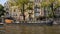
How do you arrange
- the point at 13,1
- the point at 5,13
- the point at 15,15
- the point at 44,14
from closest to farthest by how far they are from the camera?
the point at 13,1, the point at 44,14, the point at 15,15, the point at 5,13

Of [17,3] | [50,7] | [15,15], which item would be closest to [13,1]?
[17,3]

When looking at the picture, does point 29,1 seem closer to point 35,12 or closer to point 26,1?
point 26,1

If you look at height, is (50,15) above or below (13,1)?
below

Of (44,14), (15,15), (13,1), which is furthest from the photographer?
(15,15)

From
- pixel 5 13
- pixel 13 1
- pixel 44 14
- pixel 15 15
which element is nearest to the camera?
pixel 13 1

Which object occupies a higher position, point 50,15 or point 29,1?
point 29,1

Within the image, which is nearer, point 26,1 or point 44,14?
point 26,1

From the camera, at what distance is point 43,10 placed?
83938 millimetres

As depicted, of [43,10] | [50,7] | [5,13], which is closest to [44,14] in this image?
[43,10]

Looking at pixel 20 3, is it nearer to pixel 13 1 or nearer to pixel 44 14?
pixel 13 1

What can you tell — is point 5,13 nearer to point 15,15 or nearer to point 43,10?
point 15,15

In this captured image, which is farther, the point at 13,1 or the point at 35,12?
the point at 35,12

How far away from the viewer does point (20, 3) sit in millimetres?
71438

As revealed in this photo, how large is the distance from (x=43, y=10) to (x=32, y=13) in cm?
413
